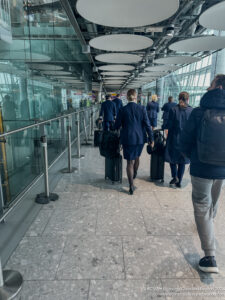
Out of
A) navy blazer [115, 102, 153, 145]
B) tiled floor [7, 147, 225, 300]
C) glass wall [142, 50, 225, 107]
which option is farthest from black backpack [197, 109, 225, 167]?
glass wall [142, 50, 225, 107]

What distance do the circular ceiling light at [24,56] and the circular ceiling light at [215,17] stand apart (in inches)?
133

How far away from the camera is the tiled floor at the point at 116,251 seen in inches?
71.7

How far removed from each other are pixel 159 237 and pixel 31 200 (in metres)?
1.80

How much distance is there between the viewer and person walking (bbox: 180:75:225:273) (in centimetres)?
181

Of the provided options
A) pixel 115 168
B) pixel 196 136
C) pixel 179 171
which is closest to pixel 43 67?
pixel 115 168

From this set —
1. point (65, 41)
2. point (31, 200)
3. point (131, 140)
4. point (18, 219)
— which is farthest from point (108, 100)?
point (18, 219)

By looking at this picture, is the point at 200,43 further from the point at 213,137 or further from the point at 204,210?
the point at 204,210

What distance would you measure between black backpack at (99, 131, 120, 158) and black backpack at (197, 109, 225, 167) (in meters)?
2.22

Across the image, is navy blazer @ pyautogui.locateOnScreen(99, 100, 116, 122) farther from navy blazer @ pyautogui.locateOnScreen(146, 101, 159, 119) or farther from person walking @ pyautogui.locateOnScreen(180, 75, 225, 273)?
person walking @ pyautogui.locateOnScreen(180, 75, 225, 273)

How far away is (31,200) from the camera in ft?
10.3

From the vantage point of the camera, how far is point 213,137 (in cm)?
182

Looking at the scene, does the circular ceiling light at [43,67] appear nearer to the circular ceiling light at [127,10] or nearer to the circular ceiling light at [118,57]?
the circular ceiling light at [118,57]

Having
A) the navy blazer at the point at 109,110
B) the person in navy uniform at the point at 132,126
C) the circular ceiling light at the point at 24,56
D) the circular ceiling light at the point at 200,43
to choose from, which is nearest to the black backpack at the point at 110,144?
the person in navy uniform at the point at 132,126

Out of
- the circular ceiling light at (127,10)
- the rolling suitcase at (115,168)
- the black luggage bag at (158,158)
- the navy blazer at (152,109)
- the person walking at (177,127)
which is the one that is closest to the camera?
the circular ceiling light at (127,10)
